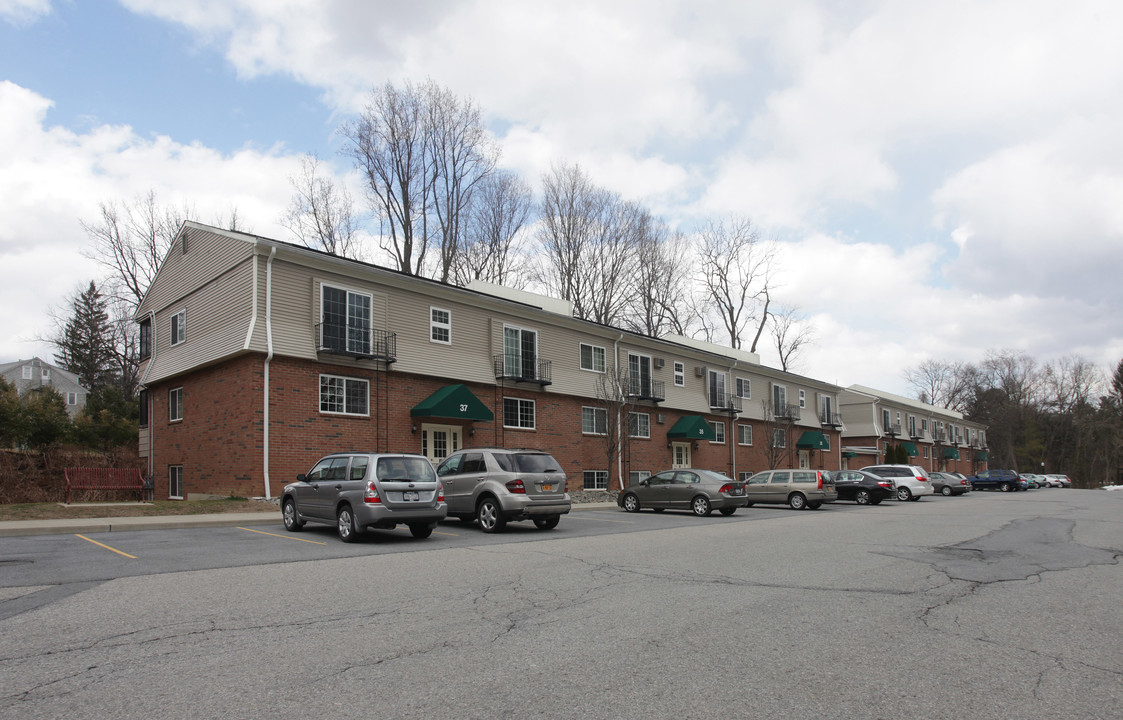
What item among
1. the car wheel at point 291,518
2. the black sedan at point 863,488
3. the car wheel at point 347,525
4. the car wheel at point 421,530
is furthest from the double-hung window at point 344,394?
the black sedan at point 863,488

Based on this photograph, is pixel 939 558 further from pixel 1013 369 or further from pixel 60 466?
pixel 1013 369

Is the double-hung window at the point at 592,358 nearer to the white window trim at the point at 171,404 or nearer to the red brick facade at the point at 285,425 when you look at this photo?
the red brick facade at the point at 285,425

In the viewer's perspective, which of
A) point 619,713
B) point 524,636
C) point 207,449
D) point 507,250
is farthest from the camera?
point 507,250

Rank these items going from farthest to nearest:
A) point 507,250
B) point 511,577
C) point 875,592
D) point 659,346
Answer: point 507,250
point 659,346
point 511,577
point 875,592

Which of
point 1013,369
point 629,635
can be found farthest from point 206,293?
point 1013,369

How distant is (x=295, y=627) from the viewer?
6184mm

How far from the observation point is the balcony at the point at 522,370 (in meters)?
27.0

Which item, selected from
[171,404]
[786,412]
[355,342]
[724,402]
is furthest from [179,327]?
[786,412]

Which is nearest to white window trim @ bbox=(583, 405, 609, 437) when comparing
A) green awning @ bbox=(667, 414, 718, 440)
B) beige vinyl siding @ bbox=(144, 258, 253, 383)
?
green awning @ bbox=(667, 414, 718, 440)

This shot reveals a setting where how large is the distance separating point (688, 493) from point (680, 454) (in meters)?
16.1

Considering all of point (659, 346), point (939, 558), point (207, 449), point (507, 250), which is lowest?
point (939, 558)

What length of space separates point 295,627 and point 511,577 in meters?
3.16

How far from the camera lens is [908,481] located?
117 ft

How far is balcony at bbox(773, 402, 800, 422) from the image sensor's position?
45.0 m
